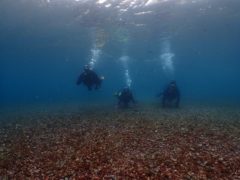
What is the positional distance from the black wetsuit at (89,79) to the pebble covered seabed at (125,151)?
7090mm

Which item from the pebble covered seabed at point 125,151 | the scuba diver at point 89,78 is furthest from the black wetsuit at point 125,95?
the pebble covered seabed at point 125,151

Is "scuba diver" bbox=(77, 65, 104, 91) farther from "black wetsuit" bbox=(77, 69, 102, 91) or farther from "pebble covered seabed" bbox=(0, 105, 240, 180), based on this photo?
"pebble covered seabed" bbox=(0, 105, 240, 180)

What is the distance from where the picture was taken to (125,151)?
10930mm

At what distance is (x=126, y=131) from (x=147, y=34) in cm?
3235

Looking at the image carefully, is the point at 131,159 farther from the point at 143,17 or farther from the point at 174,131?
the point at 143,17

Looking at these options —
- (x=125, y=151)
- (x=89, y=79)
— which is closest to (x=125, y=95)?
(x=89, y=79)

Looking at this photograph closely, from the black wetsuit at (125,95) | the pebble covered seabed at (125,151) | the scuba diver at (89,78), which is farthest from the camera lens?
the black wetsuit at (125,95)

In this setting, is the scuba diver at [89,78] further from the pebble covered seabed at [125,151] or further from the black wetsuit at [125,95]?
the pebble covered seabed at [125,151]

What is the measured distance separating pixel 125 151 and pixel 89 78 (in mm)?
13203

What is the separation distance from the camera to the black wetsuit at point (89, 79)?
909 inches

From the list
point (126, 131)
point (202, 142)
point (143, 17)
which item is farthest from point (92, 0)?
point (202, 142)

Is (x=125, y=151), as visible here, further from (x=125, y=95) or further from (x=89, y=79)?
(x=125, y=95)

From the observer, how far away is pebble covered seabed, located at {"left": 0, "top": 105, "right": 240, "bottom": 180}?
8.76m

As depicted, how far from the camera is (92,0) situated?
93.7 ft
